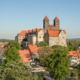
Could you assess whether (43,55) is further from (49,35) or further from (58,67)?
(49,35)

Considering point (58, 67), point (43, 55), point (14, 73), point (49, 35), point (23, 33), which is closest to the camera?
point (14, 73)

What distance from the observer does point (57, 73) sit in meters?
33.4

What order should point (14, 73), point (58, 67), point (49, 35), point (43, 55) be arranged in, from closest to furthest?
point (14, 73) → point (58, 67) → point (43, 55) → point (49, 35)

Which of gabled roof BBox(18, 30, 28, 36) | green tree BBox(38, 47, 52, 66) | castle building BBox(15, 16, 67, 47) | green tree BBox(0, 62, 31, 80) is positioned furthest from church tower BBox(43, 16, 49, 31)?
green tree BBox(0, 62, 31, 80)

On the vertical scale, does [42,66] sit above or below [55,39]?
below

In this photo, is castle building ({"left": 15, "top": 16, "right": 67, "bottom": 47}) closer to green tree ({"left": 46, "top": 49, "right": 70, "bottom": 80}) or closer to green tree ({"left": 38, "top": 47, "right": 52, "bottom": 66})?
green tree ({"left": 38, "top": 47, "right": 52, "bottom": 66})

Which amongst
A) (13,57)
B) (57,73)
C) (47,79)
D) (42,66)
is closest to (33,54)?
(42,66)

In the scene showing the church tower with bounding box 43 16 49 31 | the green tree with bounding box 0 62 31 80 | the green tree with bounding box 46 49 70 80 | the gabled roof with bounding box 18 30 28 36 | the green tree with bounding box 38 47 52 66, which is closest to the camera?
the green tree with bounding box 0 62 31 80

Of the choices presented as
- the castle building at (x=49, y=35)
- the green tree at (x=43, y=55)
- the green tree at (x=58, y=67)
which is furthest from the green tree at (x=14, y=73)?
the castle building at (x=49, y=35)

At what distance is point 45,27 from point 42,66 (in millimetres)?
41900

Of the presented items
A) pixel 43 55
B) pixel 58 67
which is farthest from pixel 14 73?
pixel 43 55

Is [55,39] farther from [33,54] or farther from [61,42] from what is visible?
[33,54]

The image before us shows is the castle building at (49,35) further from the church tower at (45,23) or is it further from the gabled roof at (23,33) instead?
the gabled roof at (23,33)

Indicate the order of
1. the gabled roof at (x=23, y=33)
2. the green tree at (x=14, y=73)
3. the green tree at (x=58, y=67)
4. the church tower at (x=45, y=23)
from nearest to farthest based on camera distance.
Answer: the green tree at (x=14, y=73) → the green tree at (x=58, y=67) → the church tower at (x=45, y=23) → the gabled roof at (x=23, y=33)
